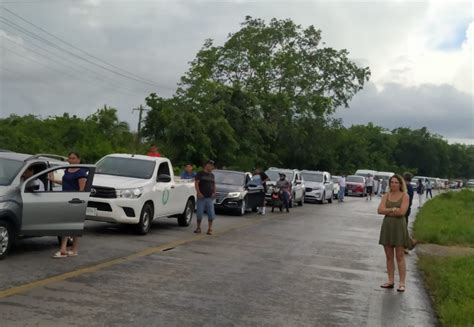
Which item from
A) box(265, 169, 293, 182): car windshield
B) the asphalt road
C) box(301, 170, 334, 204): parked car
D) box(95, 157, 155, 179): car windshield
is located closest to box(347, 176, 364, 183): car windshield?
box(301, 170, 334, 204): parked car

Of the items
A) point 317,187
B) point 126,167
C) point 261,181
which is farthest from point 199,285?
point 317,187

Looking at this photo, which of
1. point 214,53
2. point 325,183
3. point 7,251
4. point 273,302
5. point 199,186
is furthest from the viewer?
point 214,53

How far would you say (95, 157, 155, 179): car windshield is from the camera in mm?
15344

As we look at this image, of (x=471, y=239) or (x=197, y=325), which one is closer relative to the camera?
(x=197, y=325)

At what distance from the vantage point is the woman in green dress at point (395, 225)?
9.78m

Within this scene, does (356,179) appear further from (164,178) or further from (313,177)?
(164,178)

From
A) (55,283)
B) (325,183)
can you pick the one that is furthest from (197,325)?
(325,183)

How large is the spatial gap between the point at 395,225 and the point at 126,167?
7664mm

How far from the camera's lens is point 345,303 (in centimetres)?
868

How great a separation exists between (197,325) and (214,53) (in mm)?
47797

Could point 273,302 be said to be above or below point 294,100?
below

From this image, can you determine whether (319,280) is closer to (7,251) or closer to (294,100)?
(7,251)

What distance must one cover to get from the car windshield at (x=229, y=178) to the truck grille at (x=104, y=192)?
945 cm

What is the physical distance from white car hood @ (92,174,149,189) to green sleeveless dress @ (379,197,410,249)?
6395mm
